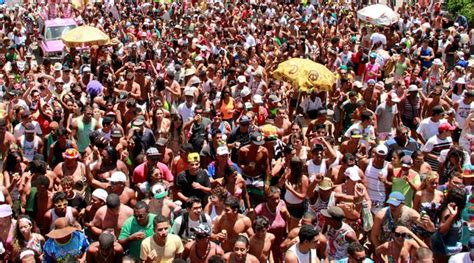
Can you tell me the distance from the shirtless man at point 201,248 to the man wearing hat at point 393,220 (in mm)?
1747

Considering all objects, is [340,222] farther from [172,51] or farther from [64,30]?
[64,30]

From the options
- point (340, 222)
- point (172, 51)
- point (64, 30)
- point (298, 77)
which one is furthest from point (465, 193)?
point (64, 30)

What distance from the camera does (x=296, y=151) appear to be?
314 inches

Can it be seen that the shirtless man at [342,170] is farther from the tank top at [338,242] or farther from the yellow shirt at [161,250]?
the yellow shirt at [161,250]

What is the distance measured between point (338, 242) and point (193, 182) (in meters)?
1.88

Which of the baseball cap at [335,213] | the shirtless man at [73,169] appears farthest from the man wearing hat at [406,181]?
the shirtless man at [73,169]

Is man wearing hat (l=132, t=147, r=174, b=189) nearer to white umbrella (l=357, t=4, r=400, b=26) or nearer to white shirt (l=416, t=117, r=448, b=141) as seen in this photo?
white shirt (l=416, t=117, r=448, b=141)

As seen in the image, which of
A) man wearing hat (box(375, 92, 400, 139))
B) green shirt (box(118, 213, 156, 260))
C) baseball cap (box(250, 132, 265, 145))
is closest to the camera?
green shirt (box(118, 213, 156, 260))

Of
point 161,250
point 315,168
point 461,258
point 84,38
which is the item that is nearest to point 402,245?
point 461,258

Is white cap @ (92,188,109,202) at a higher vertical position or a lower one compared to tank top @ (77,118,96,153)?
higher

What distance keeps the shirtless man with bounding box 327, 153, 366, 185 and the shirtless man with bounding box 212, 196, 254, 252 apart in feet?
5.10

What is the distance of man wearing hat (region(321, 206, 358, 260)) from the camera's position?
6008mm

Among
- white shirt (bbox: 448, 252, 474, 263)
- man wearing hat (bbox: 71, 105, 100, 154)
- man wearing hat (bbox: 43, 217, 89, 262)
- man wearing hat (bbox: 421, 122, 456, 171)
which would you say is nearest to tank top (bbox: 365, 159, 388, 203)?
man wearing hat (bbox: 421, 122, 456, 171)

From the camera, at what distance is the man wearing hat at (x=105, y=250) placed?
555 centimetres
